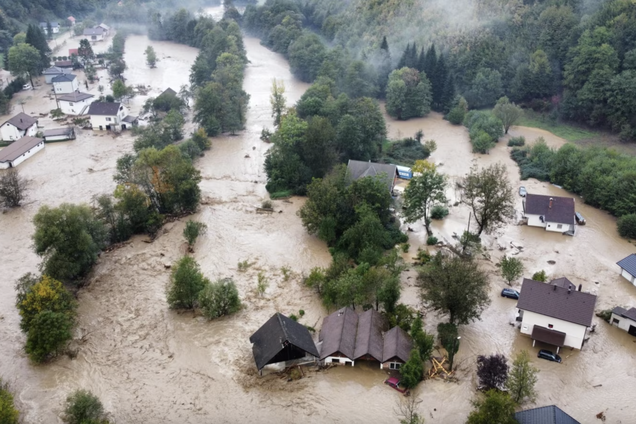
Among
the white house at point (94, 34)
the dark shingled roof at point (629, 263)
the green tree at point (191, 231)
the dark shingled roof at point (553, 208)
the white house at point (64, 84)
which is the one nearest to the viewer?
the dark shingled roof at point (629, 263)

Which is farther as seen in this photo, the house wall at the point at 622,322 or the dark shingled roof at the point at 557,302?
the house wall at the point at 622,322

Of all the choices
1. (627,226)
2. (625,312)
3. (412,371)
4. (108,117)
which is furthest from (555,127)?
(108,117)

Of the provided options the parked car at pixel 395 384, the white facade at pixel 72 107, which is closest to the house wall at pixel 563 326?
the parked car at pixel 395 384

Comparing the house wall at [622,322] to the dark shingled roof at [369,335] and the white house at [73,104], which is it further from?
the white house at [73,104]

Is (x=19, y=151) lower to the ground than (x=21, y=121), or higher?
lower

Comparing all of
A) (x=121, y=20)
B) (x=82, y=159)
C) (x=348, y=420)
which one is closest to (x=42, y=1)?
(x=121, y=20)

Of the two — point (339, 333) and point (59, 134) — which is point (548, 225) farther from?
point (59, 134)

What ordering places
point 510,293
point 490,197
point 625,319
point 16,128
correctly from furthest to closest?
point 16,128, point 490,197, point 510,293, point 625,319
